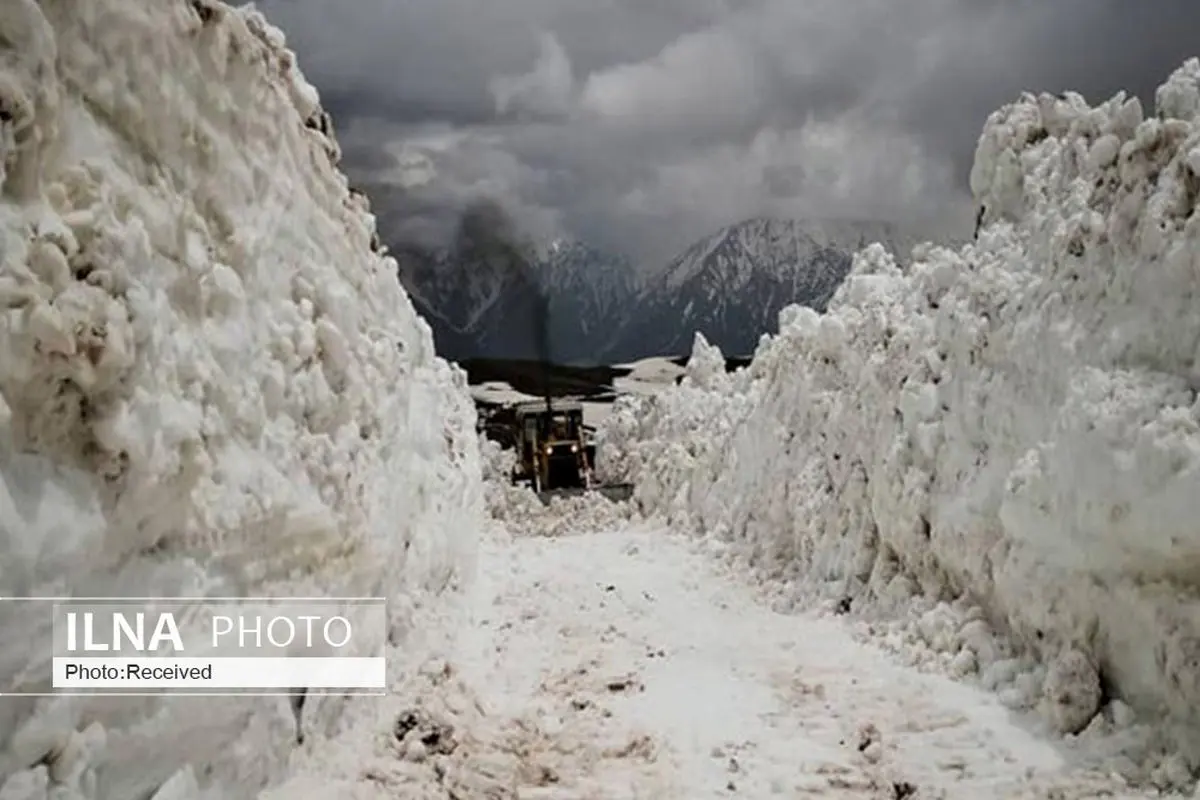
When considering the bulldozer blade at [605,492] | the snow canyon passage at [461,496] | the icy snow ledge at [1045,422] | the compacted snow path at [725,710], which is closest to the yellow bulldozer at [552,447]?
the bulldozer blade at [605,492]

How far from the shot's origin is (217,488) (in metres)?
3.98

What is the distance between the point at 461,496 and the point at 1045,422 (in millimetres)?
5315

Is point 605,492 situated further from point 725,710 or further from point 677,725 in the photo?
Answer: point 677,725

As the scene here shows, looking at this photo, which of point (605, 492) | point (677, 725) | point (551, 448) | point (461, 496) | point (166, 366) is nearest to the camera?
point (166, 366)

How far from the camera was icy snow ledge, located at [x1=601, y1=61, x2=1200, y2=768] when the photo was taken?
4.95 metres

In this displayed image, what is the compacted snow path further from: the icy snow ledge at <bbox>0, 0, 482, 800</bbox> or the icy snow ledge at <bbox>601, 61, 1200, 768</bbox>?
the icy snow ledge at <bbox>0, 0, 482, 800</bbox>

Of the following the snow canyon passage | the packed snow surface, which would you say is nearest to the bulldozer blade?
the snow canyon passage

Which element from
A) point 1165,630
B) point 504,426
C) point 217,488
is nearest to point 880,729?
point 1165,630

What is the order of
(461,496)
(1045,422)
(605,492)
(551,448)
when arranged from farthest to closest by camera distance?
(551,448) → (605,492) → (461,496) → (1045,422)

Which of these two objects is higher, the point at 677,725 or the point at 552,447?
the point at 552,447

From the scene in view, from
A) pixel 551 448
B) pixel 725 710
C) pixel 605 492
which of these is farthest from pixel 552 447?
pixel 725 710

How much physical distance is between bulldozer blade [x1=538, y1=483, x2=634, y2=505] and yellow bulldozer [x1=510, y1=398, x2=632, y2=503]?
1.40ft

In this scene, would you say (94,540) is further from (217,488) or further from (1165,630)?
(1165,630)

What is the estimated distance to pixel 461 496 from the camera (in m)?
9.36
